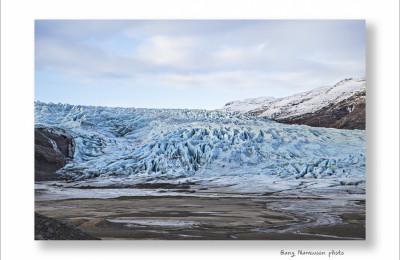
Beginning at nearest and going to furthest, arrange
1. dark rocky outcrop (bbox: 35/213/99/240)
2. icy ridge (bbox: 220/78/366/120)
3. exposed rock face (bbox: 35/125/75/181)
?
dark rocky outcrop (bbox: 35/213/99/240) → exposed rock face (bbox: 35/125/75/181) → icy ridge (bbox: 220/78/366/120)

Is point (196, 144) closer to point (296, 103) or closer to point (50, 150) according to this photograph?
point (296, 103)

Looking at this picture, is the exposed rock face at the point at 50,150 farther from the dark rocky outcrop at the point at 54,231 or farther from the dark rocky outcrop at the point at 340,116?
the dark rocky outcrop at the point at 340,116

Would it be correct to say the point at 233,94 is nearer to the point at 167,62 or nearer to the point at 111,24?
the point at 167,62

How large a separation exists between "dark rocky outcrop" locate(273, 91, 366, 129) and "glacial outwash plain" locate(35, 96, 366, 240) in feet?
0.24

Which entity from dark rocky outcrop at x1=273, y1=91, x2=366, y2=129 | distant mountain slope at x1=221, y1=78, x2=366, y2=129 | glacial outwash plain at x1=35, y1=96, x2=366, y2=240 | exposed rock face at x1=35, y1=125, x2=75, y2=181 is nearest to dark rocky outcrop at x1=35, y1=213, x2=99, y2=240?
glacial outwash plain at x1=35, y1=96, x2=366, y2=240

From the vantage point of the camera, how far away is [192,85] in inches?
202

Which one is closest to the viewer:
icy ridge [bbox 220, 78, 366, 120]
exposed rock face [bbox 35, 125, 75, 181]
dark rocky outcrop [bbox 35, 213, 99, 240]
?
dark rocky outcrop [bbox 35, 213, 99, 240]

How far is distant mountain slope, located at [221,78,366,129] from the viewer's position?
4891mm

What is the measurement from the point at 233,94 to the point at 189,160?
831mm

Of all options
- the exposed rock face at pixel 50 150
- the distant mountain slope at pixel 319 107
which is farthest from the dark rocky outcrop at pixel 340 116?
the exposed rock face at pixel 50 150

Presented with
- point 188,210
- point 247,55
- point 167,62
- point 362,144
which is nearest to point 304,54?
point 247,55

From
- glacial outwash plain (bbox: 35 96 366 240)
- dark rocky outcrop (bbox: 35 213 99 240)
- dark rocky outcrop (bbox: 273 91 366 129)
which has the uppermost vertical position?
dark rocky outcrop (bbox: 273 91 366 129)

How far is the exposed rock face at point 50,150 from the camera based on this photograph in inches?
191

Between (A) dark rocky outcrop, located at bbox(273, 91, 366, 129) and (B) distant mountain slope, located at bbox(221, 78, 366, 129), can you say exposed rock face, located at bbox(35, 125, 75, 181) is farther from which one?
(A) dark rocky outcrop, located at bbox(273, 91, 366, 129)
